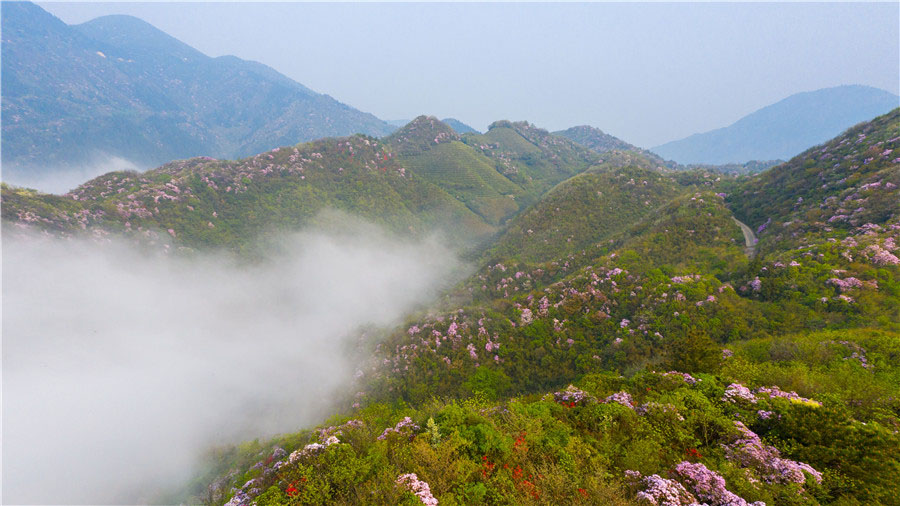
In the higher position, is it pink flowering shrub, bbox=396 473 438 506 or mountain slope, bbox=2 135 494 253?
mountain slope, bbox=2 135 494 253

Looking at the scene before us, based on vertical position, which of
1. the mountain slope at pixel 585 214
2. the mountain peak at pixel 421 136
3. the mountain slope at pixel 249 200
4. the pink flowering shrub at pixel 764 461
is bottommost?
the pink flowering shrub at pixel 764 461

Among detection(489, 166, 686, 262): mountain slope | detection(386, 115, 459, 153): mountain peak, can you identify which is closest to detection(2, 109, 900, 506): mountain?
detection(489, 166, 686, 262): mountain slope

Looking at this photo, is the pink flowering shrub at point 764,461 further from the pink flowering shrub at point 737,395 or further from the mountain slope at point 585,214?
the mountain slope at point 585,214

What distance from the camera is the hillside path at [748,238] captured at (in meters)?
48.1

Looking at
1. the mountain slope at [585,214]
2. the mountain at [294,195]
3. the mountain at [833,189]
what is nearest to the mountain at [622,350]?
the mountain at [833,189]

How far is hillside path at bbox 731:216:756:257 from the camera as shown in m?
48.1

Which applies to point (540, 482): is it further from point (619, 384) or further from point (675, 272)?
point (675, 272)

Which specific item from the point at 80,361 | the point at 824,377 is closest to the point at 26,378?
the point at 80,361

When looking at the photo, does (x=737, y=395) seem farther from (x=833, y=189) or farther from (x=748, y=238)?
(x=833, y=189)

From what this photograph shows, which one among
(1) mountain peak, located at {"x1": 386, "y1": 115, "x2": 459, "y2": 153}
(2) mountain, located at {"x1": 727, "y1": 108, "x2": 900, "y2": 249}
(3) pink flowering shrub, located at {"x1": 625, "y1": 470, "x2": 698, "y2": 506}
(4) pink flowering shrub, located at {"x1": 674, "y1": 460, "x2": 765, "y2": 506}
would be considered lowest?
(4) pink flowering shrub, located at {"x1": 674, "y1": 460, "x2": 765, "y2": 506}

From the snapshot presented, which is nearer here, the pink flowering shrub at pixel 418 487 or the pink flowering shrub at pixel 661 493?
the pink flowering shrub at pixel 661 493

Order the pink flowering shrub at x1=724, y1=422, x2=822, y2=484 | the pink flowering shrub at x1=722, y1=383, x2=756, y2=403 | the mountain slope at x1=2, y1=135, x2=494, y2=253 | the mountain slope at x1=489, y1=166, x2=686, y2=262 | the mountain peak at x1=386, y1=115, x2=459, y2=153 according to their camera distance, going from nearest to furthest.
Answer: the pink flowering shrub at x1=724, y1=422, x2=822, y2=484
the pink flowering shrub at x1=722, y1=383, x2=756, y2=403
the mountain slope at x1=2, y1=135, x2=494, y2=253
the mountain slope at x1=489, y1=166, x2=686, y2=262
the mountain peak at x1=386, y1=115, x2=459, y2=153

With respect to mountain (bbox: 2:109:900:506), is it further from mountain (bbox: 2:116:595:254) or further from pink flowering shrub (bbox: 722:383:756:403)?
mountain (bbox: 2:116:595:254)

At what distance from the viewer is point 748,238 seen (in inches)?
2068
